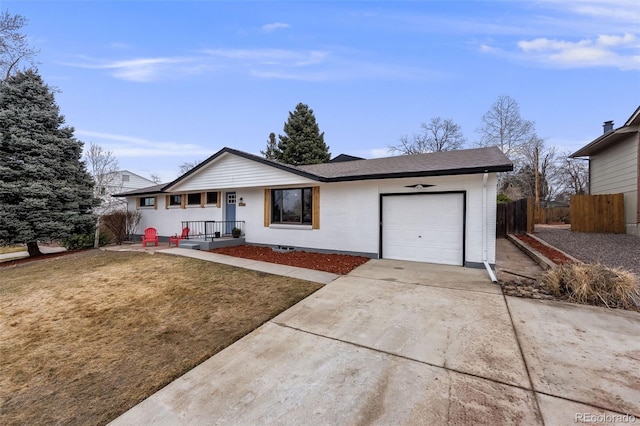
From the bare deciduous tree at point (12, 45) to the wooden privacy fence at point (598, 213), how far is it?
2780 centimetres

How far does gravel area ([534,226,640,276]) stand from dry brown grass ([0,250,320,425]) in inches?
302

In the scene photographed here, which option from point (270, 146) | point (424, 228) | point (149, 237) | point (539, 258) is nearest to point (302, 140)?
point (270, 146)

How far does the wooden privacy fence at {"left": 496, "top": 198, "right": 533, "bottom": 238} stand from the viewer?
13047 millimetres

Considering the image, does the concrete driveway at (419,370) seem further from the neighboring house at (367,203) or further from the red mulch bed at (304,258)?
the neighboring house at (367,203)

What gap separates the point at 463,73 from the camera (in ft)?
40.5

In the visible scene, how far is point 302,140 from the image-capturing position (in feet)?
87.8

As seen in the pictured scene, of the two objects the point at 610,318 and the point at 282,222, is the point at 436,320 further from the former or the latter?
the point at 282,222

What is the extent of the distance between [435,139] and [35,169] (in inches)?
1212

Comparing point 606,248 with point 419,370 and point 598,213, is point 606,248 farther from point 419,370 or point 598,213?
point 419,370

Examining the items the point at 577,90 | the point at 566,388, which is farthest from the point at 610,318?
the point at 577,90

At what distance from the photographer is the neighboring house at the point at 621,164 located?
9992 mm

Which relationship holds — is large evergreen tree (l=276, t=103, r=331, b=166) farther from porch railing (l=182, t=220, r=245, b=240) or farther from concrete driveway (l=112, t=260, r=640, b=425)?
concrete driveway (l=112, t=260, r=640, b=425)

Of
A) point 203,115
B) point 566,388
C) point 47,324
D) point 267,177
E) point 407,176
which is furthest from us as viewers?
point 203,115

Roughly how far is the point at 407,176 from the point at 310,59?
27.1 ft
